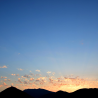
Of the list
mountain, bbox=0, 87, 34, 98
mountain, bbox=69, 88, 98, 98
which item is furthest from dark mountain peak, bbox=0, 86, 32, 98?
mountain, bbox=69, 88, 98, 98

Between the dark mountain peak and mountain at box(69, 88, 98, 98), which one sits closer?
the dark mountain peak

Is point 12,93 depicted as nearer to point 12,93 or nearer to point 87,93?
point 12,93

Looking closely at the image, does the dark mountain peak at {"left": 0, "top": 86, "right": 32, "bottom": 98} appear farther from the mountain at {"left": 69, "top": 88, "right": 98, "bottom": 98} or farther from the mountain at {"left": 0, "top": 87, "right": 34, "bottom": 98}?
the mountain at {"left": 69, "top": 88, "right": 98, "bottom": 98}

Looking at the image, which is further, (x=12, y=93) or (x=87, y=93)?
(x=87, y=93)

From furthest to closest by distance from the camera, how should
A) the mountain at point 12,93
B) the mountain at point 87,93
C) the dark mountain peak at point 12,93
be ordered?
1. the mountain at point 87,93
2. the dark mountain peak at point 12,93
3. the mountain at point 12,93

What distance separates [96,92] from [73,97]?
10161mm

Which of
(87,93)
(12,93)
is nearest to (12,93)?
(12,93)

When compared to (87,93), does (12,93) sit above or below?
above

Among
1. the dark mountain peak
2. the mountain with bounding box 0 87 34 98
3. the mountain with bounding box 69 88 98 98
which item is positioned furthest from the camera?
the mountain with bounding box 69 88 98 98

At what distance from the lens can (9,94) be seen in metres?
35.8

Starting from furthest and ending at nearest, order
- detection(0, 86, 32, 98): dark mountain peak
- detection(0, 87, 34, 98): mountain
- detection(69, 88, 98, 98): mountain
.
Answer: detection(69, 88, 98, 98): mountain, detection(0, 86, 32, 98): dark mountain peak, detection(0, 87, 34, 98): mountain

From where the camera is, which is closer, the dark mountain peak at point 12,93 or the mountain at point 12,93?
the mountain at point 12,93

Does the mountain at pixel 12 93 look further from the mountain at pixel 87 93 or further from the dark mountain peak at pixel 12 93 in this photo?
the mountain at pixel 87 93

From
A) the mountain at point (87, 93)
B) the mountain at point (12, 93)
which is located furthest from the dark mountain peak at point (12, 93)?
the mountain at point (87, 93)
